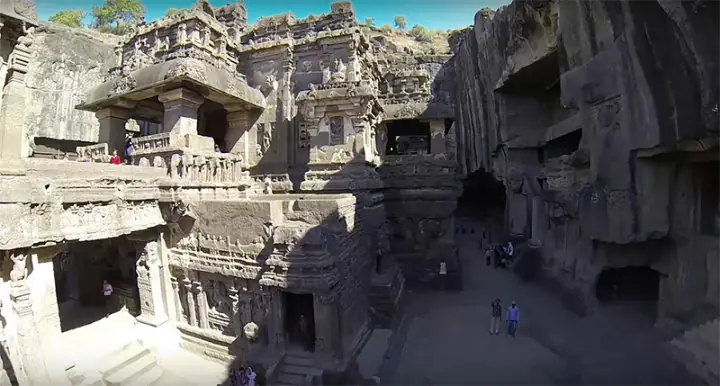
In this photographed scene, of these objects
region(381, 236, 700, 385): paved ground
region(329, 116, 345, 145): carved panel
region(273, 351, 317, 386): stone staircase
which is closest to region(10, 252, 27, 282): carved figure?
region(273, 351, 317, 386): stone staircase

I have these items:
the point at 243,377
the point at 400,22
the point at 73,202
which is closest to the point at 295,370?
the point at 243,377

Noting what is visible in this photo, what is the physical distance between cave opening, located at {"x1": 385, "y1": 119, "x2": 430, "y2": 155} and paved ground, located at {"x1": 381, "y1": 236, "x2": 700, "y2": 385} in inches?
313

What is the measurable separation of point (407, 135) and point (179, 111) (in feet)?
39.9

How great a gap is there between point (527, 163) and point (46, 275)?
17.0 meters

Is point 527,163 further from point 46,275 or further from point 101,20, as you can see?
point 101,20

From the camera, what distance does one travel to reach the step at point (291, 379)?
6688mm

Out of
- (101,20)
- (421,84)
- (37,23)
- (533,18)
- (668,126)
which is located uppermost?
(101,20)

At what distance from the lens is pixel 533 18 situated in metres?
11.9

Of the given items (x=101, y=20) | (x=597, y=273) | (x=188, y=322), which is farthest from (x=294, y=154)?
(x=101, y=20)

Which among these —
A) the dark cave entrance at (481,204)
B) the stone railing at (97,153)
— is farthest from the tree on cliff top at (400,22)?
the stone railing at (97,153)

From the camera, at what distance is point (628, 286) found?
10.3m

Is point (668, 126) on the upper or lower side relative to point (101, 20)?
lower

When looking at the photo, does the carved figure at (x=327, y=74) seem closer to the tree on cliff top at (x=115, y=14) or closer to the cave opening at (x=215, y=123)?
the cave opening at (x=215, y=123)

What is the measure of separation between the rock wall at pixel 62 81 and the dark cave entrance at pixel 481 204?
24549mm
